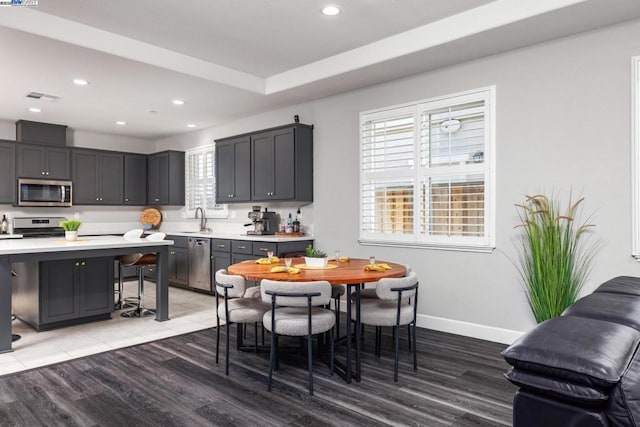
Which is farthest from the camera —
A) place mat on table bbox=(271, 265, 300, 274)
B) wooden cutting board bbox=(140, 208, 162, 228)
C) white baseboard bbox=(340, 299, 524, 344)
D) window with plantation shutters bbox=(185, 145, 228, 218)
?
wooden cutting board bbox=(140, 208, 162, 228)

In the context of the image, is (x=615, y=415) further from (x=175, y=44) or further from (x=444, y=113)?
(x=175, y=44)

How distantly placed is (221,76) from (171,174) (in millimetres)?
3393

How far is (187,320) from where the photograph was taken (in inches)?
192

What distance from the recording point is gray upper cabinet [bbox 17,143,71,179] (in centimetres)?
666

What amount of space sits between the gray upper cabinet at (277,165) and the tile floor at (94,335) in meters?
1.73

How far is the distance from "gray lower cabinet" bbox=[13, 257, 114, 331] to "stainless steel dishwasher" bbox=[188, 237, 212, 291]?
1584 millimetres

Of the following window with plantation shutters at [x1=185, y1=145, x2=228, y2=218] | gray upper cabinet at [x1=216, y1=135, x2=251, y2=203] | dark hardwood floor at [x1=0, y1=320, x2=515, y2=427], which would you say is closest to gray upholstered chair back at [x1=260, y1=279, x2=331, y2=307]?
dark hardwood floor at [x1=0, y1=320, x2=515, y2=427]

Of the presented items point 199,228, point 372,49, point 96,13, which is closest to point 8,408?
point 96,13

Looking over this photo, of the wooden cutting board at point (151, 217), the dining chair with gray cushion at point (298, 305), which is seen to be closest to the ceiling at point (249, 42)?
the dining chair with gray cushion at point (298, 305)

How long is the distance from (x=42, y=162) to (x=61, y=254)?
145 inches

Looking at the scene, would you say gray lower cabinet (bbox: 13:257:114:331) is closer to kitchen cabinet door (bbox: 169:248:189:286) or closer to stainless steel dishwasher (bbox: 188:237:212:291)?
stainless steel dishwasher (bbox: 188:237:212:291)

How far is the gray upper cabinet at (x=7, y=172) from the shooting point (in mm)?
6492

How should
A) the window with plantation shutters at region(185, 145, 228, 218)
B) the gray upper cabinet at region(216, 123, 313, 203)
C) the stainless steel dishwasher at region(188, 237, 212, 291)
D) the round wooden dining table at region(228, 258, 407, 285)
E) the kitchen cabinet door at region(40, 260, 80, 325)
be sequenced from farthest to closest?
1. the window with plantation shutters at region(185, 145, 228, 218)
2. the stainless steel dishwasher at region(188, 237, 212, 291)
3. the gray upper cabinet at region(216, 123, 313, 203)
4. the kitchen cabinet door at region(40, 260, 80, 325)
5. the round wooden dining table at region(228, 258, 407, 285)

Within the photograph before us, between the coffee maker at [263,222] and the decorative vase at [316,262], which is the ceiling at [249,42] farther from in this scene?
the decorative vase at [316,262]
